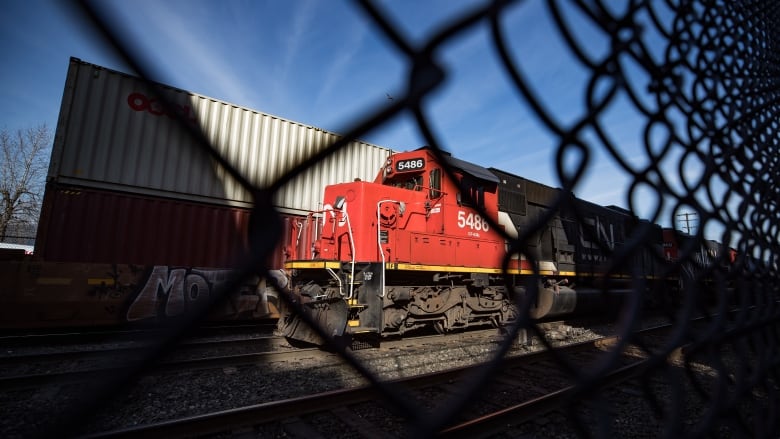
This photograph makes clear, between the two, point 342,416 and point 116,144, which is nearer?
point 342,416

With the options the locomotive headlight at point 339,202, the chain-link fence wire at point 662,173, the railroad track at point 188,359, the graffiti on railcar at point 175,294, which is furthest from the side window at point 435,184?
the chain-link fence wire at point 662,173

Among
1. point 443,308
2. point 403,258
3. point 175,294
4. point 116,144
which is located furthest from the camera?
point 116,144

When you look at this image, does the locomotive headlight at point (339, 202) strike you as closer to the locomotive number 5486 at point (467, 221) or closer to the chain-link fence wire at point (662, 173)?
the locomotive number 5486 at point (467, 221)

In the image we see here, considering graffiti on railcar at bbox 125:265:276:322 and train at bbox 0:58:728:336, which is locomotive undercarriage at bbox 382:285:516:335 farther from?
graffiti on railcar at bbox 125:265:276:322

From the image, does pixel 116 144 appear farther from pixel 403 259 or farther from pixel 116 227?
pixel 403 259

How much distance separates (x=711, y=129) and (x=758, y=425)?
96cm

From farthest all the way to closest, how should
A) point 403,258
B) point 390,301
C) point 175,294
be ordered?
point 175,294 < point 403,258 < point 390,301

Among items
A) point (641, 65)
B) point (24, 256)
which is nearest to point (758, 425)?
point (641, 65)

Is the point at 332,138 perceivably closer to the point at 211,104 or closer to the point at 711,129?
the point at 711,129

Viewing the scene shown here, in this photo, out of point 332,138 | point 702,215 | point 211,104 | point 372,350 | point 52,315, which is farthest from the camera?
point 211,104

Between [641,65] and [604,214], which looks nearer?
[641,65]

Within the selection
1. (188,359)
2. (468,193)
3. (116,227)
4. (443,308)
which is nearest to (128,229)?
(116,227)

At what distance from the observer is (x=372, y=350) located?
19.8 feet

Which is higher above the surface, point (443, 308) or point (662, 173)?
point (662, 173)
